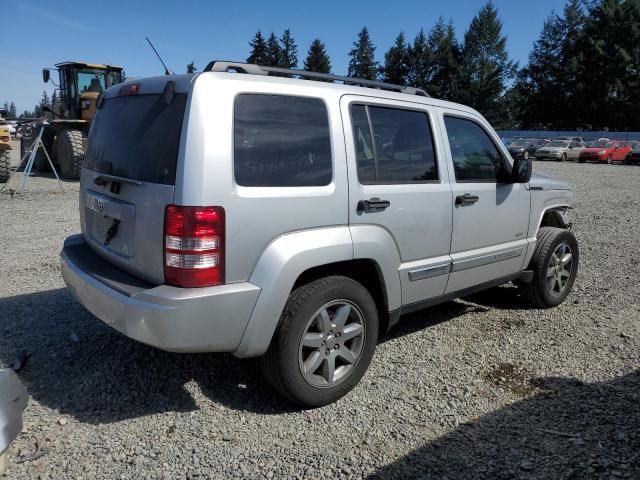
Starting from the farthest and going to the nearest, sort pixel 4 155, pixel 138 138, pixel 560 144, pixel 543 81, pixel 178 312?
1. pixel 543 81
2. pixel 560 144
3. pixel 4 155
4. pixel 138 138
5. pixel 178 312

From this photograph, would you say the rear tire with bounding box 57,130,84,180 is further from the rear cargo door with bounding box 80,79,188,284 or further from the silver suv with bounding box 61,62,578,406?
the rear cargo door with bounding box 80,79,188,284

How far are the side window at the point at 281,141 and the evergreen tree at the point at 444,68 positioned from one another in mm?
77079

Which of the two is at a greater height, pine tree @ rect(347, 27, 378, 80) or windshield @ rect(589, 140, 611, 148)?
pine tree @ rect(347, 27, 378, 80)

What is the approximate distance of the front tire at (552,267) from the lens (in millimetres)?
4793

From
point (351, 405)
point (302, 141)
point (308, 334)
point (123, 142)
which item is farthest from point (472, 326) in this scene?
point (123, 142)

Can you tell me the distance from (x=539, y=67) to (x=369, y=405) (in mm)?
81187

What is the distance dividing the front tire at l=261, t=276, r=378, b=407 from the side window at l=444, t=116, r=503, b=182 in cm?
138

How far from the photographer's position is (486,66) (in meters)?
76.3

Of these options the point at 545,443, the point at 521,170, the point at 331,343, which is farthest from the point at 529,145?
the point at 331,343

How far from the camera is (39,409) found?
120 inches

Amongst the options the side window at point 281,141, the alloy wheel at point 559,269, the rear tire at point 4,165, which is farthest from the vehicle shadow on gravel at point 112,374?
the rear tire at point 4,165

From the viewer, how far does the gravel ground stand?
2656 mm

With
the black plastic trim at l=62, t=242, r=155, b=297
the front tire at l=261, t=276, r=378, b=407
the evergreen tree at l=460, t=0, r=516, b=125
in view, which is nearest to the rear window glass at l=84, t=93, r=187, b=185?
the black plastic trim at l=62, t=242, r=155, b=297

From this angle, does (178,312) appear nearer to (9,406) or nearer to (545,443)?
(9,406)
